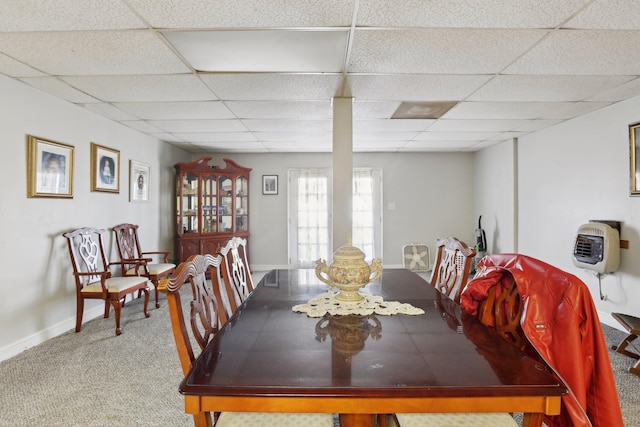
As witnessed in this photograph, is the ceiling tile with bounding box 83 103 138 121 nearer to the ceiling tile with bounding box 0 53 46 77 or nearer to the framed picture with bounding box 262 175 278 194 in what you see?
the ceiling tile with bounding box 0 53 46 77

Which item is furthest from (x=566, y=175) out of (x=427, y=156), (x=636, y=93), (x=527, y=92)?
(x=427, y=156)

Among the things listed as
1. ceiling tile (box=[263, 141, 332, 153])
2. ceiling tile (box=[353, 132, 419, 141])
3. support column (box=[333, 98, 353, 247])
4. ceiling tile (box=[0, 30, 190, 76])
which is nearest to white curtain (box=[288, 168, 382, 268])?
ceiling tile (box=[263, 141, 332, 153])

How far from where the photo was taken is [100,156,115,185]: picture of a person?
3.73 meters

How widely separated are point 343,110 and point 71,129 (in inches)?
107

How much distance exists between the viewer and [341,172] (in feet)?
10.3

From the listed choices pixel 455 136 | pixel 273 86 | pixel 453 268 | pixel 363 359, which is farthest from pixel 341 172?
pixel 455 136

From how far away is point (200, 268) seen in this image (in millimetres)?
1446

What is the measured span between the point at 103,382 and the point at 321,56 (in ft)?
8.81

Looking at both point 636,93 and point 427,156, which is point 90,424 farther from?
point 427,156

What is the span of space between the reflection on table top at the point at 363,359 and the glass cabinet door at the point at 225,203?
4.24 m

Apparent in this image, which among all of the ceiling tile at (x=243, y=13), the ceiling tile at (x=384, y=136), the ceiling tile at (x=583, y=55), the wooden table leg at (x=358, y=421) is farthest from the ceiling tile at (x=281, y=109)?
the wooden table leg at (x=358, y=421)

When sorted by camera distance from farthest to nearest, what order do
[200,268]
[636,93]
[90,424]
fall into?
[636,93] → [90,424] → [200,268]

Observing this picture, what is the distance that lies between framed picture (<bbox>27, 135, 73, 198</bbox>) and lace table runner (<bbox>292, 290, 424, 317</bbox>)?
2758 millimetres

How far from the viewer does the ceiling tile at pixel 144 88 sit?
2652mm
